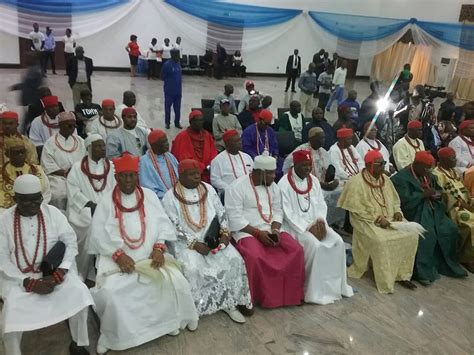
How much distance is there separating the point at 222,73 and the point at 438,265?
13.5 metres

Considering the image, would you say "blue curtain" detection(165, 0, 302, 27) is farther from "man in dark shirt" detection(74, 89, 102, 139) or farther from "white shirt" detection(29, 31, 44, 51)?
"man in dark shirt" detection(74, 89, 102, 139)

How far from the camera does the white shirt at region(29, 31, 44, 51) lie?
446 inches

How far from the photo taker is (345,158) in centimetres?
583

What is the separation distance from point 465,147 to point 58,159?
17.6ft

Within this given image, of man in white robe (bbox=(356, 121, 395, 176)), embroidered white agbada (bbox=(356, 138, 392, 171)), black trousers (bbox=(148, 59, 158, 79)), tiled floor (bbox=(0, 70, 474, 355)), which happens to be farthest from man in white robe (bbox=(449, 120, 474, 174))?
black trousers (bbox=(148, 59, 158, 79))

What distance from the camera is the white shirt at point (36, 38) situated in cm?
1133

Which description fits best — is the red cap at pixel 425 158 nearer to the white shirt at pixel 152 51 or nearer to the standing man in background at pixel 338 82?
the standing man in background at pixel 338 82

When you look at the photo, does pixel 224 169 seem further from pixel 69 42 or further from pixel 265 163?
pixel 69 42

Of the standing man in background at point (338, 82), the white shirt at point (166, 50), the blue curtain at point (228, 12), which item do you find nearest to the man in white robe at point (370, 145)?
the standing man in background at point (338, 82)

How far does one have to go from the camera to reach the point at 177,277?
11.4 feet

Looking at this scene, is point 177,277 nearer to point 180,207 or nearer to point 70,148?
point 180,207

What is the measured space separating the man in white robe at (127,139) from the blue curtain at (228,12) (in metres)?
8.70

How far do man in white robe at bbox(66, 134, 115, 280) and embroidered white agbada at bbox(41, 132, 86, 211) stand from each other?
439 millimetres

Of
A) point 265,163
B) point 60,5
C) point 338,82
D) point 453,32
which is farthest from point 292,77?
point 265,163
